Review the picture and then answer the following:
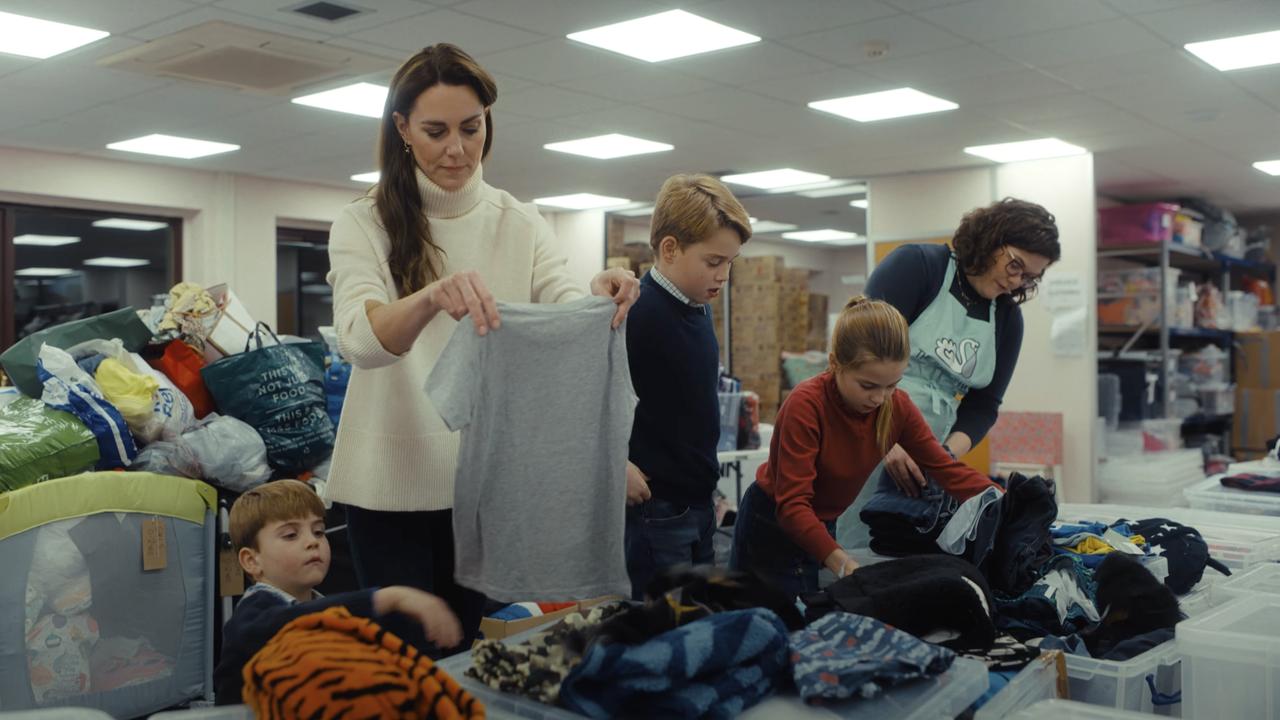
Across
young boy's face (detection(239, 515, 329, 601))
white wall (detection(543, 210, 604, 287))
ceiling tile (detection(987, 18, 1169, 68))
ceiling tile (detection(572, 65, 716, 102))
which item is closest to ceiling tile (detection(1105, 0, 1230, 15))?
ceiling tile (detection(987, 18, 1169, 68))

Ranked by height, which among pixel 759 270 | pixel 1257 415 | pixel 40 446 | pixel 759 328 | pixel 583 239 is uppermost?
pixel 583 239

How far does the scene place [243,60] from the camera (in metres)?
4.79

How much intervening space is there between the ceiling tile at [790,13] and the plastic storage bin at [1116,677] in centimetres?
314

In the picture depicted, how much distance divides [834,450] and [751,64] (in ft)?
11.2

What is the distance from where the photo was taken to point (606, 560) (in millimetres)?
1617

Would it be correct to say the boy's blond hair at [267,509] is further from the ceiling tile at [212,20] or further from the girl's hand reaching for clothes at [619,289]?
the ceiling tile at [212,20]

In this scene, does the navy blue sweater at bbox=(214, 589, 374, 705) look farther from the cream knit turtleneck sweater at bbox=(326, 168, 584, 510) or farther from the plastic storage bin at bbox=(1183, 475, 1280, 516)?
the plastic storage bin at bbox=(1183, 475, 1280, 516)

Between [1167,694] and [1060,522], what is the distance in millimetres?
769

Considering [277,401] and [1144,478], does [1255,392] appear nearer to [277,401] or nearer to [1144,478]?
[1144,478]

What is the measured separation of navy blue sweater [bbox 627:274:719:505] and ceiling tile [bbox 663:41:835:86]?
3.09 metres

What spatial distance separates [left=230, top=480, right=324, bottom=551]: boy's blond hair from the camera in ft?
7.34

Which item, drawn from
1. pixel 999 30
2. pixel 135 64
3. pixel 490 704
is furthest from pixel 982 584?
pixel 135 64

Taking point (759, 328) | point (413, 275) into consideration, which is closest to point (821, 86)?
point (759, 328)

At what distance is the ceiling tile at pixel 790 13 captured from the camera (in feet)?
13.5
